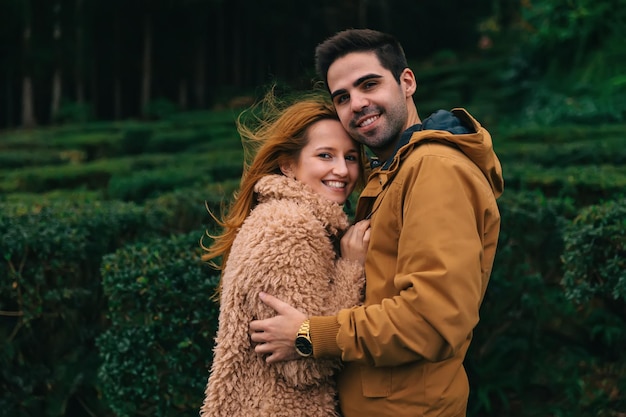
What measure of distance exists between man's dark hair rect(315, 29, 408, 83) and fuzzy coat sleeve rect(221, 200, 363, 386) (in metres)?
0.62

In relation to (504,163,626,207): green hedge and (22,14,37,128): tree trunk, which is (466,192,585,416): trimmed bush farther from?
(22,14,37,128): tree trunk

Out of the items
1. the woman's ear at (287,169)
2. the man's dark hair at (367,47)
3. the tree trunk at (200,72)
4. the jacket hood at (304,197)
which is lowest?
the jacket hood at (304,197)

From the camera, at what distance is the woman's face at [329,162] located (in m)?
2.73

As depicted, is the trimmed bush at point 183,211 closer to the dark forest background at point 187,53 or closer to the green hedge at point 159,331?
the green hedge at point 159,331

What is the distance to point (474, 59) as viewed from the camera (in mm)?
33125

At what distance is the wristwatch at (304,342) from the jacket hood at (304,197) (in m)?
0.43

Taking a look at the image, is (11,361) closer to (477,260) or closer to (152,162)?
(477,260)

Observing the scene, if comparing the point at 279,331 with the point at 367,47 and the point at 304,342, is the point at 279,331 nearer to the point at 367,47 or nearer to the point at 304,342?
the point at 304,342

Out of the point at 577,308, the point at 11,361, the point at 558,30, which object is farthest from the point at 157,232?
the point at 558,30

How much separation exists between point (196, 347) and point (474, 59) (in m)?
31.5

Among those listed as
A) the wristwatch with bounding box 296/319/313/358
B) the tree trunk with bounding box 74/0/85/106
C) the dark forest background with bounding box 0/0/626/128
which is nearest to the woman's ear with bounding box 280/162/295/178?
the wristwatch with bounding box 296/319/313/358

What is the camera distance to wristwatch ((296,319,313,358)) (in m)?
2.32

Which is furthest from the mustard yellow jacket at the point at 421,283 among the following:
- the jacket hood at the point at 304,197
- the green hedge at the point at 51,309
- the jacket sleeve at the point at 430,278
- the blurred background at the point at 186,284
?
the green hedge at the point at 51,309

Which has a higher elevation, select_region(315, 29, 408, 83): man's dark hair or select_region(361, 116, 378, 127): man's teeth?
select_region(315, 29, 408, 83): man's dark hair
